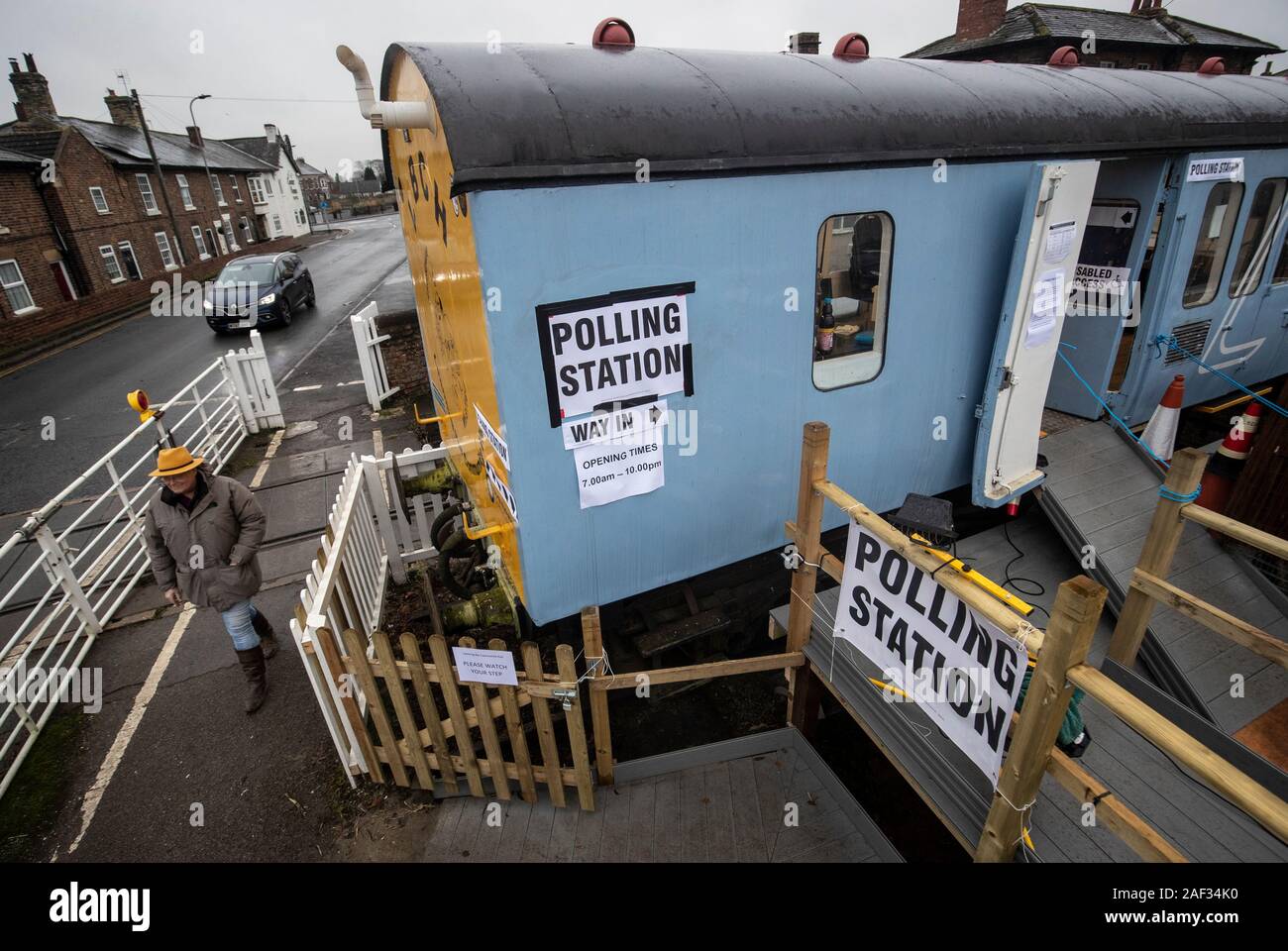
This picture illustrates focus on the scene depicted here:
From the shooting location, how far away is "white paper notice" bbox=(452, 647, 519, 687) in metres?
3.33

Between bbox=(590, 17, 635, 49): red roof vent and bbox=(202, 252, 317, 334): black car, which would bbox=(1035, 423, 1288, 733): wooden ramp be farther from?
bbox=(202, 252, 317, 334): black car

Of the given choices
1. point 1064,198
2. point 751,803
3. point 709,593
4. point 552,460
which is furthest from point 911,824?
point 1064,198

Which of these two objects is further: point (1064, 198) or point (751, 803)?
point (1064, 198)

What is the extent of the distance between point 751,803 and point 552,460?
89.5 inches

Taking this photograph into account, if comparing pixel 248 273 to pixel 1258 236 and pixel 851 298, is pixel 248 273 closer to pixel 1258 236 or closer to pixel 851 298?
pixel 851 298

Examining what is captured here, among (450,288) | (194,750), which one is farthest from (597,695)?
(194,750)

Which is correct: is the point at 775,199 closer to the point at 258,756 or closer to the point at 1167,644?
the point at 1167,644

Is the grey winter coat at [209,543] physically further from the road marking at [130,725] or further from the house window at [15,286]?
the house window at [15,286]

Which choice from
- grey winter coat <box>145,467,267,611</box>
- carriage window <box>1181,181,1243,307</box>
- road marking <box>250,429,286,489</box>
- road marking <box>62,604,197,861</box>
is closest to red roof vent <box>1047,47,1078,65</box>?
carriage window <box>1181,181,1243,307</box>

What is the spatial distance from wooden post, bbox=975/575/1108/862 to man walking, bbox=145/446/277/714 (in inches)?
176

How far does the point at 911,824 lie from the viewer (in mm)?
4141

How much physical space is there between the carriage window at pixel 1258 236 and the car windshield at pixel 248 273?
19.2m

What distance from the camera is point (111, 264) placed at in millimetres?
23297

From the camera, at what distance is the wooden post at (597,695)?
135 inches
